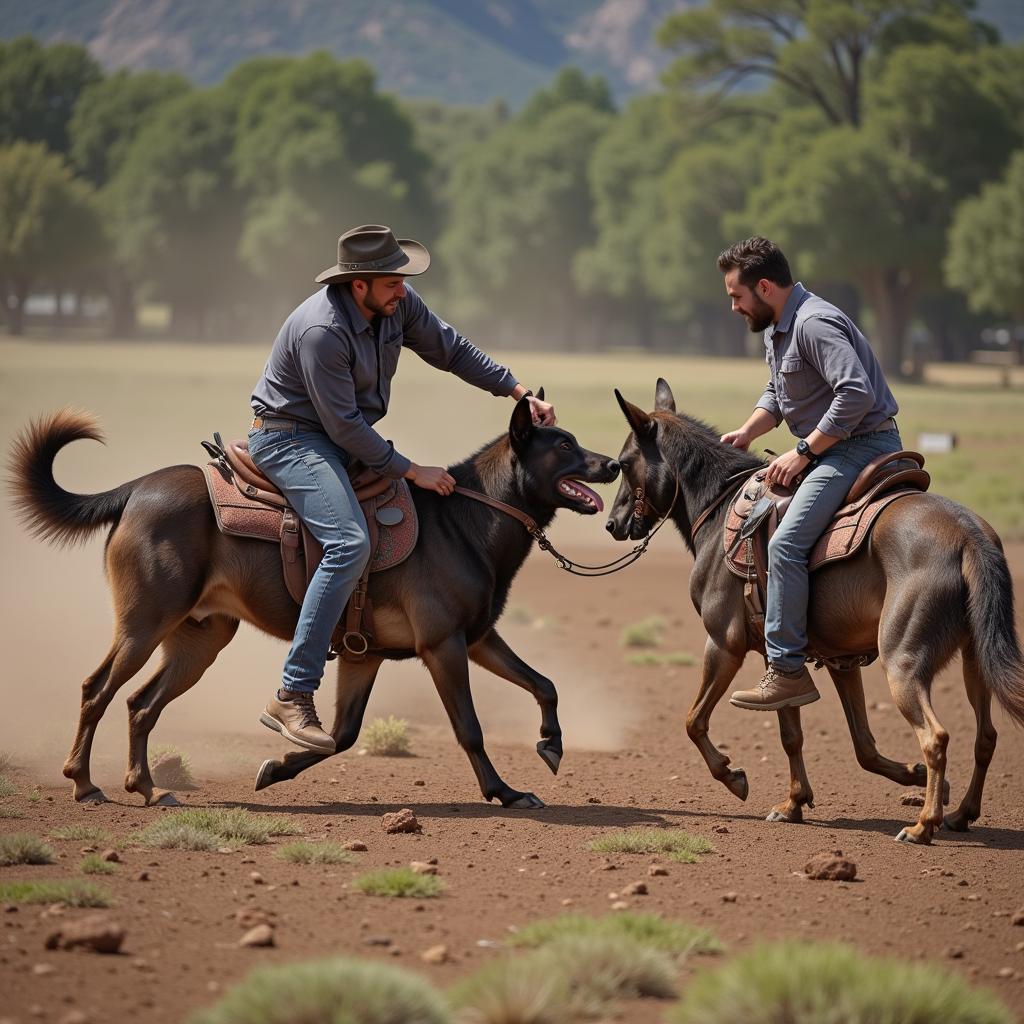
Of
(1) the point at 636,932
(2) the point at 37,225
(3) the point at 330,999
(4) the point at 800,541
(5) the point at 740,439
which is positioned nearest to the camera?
(3) the point at 330,999

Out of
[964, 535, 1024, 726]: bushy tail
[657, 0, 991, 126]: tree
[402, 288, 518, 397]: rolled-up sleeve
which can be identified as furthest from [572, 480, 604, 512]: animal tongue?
[657, 0, 991, 126]: tree

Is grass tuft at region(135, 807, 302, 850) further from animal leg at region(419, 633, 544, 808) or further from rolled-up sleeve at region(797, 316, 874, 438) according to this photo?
rolled-up sleeve at region(797, 316, 874, 438)

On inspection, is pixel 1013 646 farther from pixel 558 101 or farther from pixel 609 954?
pixel 558 101

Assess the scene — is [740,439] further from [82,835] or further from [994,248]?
[994,248]

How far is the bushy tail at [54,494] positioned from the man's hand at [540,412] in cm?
234

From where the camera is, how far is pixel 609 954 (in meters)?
5.03

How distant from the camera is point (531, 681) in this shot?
8.54 metres

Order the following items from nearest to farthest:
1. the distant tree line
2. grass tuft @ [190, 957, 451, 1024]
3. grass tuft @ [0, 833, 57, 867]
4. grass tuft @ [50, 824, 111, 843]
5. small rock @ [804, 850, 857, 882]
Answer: grass tuft @ [190, 957, 451, 1024], grass tuft @ [0, 833, 57, 867], small rock @ [804, 850, 857, 882], grass tuft @ [50, 824, 111, 843], the distant tree line

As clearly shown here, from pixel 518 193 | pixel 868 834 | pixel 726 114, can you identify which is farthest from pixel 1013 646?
pixel 518 193

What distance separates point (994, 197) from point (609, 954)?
5587cm

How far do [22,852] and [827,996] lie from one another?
11.9ft

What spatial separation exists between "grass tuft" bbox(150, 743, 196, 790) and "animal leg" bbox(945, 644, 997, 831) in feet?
14.3

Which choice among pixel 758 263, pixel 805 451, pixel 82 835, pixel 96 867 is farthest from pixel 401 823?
pixel 758 263

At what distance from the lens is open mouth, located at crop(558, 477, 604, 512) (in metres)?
8.41
